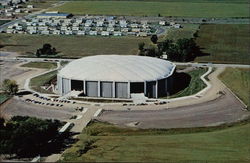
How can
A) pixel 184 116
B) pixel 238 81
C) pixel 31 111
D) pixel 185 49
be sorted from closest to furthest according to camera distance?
pixel 184 116 < pixel 31 111 < pixel 238 81 < pixel 185 49

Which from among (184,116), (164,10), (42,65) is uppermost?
(164,10)

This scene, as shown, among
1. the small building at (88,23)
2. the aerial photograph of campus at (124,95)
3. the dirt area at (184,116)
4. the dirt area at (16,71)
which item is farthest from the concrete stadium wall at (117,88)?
the small building at (88,23)

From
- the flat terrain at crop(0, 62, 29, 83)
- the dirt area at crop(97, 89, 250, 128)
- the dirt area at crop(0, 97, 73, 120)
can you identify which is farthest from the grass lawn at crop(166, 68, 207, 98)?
the flat terrain at crop(0, 62, 29, 83)

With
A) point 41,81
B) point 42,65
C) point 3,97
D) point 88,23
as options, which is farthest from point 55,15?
point 3,97

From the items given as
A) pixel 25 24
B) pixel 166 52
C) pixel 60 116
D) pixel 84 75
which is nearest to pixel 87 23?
pixel 25 24

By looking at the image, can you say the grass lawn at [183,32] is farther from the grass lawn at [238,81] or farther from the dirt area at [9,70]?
the dirt area at [9,70]

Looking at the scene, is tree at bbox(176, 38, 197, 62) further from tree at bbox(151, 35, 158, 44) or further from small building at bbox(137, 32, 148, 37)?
small building at bbox(137, 32, 148, 37)

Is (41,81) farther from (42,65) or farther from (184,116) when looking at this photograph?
(184,116)
